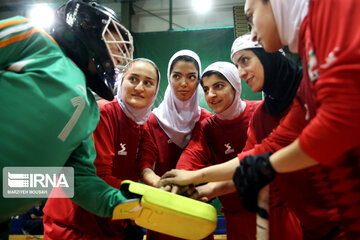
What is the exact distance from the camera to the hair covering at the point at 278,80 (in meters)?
1.72

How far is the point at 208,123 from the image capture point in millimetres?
2432

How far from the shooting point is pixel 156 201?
1301mm

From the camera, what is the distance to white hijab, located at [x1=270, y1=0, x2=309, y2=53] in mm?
976

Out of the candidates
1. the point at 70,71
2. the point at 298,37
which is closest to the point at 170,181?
the point at 70,71

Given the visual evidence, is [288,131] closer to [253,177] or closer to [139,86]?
[253,177]

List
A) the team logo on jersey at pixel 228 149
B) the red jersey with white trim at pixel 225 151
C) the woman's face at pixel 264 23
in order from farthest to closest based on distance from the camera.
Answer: the team logo on jersey at pixel 228 149 → the red jersey with white trim at pixel 225 151 → the woman's face at pixel 264 23

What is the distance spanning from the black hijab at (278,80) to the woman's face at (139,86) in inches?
37.7

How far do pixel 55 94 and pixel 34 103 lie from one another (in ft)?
0.31

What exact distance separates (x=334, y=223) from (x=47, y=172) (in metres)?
1.40

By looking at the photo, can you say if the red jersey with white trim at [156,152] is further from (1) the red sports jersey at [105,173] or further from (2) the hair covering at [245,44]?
(2) the hair covering at [245,44]

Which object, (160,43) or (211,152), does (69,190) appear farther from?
(160,43)

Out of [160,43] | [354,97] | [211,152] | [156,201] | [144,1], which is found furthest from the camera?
[144,1]

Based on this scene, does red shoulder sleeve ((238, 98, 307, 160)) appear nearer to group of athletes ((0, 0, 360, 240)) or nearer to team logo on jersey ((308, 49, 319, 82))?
group of athletes ((0, 0, 360, 240))

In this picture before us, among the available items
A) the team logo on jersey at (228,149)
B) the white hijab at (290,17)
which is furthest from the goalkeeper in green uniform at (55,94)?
the team logo on jersey at (228,149)
